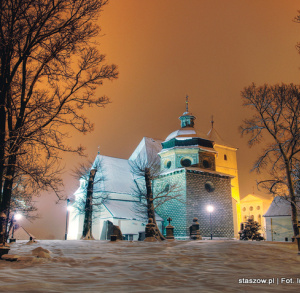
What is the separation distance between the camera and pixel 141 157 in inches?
1490

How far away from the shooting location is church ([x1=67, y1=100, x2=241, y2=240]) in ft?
98.2

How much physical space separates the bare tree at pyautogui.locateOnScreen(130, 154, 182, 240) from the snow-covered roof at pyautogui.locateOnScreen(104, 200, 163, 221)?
49 cm

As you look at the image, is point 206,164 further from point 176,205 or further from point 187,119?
point 187,119

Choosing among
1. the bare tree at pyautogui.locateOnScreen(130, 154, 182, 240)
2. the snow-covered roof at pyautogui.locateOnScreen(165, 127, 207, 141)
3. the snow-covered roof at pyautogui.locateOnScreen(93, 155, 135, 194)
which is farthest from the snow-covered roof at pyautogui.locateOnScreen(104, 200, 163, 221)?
the snow-covered roof at pyautogui.locateOnScreen(165, 127, 207, 141)

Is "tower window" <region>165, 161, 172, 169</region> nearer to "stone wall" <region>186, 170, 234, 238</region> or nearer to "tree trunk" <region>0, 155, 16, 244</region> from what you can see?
"stone wall" <region>186, 170, 234, 238</region>

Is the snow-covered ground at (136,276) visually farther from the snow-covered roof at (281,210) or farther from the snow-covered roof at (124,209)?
the snow-covered roof at (281,210)

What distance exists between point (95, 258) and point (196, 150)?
989 inches

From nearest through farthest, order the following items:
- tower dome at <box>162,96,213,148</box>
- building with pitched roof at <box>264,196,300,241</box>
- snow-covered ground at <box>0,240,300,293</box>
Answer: snow-covered ground at <box>0,240,300,293</box> → tower dome at <box>162,96,213,148</box> → building with pitched roof at <box>264,196,300,241</box>

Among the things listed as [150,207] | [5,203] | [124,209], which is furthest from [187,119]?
[5,203]

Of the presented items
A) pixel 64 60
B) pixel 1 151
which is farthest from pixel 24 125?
pixel 64 60

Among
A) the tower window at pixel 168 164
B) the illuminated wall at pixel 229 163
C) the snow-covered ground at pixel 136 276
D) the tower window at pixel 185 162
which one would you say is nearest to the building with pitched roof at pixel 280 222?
the illuminated wall at pixel 229 163

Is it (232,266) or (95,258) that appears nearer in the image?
(232,266)

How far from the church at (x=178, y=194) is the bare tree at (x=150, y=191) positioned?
0.94 feet

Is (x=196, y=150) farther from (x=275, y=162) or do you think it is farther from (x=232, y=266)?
(x=232, y=266)
